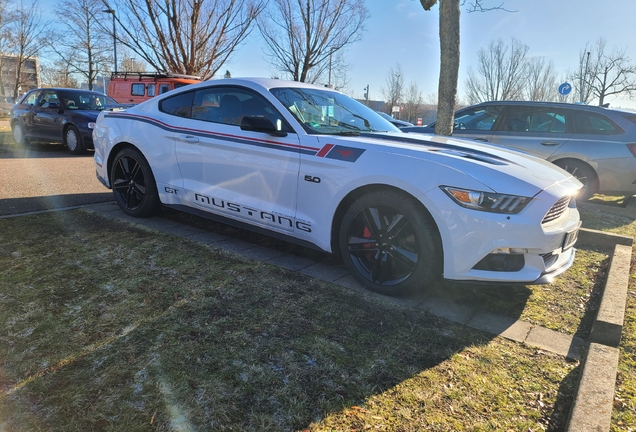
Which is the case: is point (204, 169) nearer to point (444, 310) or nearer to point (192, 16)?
point (444, 310)

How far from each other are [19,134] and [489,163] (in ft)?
41.9

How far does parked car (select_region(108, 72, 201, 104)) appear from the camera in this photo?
49.2ft

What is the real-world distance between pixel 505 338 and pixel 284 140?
2.21 m

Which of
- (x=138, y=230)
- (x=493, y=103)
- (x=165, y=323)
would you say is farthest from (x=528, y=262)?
(x=493, y=103)

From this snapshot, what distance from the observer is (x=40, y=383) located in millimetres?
2145

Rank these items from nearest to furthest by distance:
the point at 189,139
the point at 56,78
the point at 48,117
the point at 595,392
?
the point at 595,392
the point at 189,139
the point at 48,117
the point at 56,78

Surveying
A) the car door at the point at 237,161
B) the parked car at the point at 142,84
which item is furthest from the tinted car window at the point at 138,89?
the car door at the point at 237,161

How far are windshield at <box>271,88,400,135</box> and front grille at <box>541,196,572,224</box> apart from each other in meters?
1.66

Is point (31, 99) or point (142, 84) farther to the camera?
point (142, 84)

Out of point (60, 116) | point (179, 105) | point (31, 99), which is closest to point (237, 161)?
point (179, 105)

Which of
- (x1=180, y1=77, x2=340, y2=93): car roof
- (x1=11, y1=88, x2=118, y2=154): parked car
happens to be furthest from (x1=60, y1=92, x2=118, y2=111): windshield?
(x1=180, y1=77, x2=340, y2=93): car roof

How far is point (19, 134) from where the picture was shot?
38.9ft

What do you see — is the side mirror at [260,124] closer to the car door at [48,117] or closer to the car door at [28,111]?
the car door at [48,117]

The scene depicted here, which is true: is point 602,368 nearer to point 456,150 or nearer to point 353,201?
point 456,150
